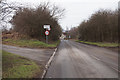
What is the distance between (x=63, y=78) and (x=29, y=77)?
1.45m

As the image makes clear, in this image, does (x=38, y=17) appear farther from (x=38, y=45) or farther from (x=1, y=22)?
(x=1, y=22)

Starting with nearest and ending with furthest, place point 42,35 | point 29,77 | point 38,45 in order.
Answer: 1. point 29,77
2. point 38,45
3. point 42,35

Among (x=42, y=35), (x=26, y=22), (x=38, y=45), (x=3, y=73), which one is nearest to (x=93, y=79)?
(x=3, y=73)

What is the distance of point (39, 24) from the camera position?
24859 mm

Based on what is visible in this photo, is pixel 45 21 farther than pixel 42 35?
No

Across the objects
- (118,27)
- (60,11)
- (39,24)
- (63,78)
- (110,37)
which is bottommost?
(63,78)

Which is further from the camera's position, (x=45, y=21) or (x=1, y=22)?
(x=45, y=21)

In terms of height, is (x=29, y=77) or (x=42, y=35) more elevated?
(x=42, y=35)

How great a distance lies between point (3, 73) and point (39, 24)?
67.6 feet

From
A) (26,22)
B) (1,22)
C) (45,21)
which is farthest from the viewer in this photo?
Result: (45,21)

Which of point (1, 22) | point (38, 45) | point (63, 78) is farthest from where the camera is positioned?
point (38, 45)

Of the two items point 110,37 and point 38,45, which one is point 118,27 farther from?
point 38,45

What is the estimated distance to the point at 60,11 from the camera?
36.5 m

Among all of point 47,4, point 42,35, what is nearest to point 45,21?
point 42,35
